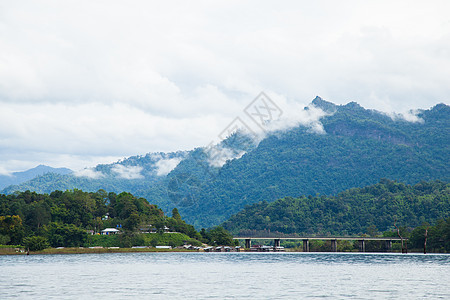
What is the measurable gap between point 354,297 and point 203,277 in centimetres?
3299

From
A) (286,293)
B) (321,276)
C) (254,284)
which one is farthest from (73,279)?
(321,276)

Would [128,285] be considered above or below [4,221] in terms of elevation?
below

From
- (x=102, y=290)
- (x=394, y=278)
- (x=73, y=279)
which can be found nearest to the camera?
(x=102, y=290)

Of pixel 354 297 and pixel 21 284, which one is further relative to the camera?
pixel 21 284

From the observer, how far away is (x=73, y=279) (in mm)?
81562

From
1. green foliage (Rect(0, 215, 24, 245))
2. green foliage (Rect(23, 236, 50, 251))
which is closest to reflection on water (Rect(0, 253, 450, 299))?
green foliage (Rect(23, 236, 50, 251))

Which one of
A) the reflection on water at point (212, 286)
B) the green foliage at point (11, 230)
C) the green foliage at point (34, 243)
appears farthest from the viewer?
the green foliage at point (11, 230)

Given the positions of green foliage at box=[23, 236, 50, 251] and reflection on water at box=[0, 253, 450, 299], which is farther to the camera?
green foliage at box=[23, 236, 50, 251]

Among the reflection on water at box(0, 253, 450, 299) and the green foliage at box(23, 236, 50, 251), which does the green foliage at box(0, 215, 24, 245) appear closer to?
the green foliage at box(23, 236, 50, 251)

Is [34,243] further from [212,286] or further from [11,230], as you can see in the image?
[212,286]

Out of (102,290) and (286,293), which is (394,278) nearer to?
(286,293)

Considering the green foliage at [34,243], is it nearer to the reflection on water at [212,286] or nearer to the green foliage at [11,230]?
the green foliage at [11,230]

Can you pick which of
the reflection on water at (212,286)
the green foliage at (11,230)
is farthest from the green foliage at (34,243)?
the reflection on water at (212,286)

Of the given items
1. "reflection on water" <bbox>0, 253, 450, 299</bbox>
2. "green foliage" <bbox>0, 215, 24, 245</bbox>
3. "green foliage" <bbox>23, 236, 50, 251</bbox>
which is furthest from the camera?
"green foliage" <bbox>0, 215, 24, 245</bbox>
